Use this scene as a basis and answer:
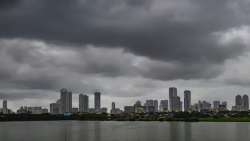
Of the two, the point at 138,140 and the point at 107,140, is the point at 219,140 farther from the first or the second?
the point at 107,140

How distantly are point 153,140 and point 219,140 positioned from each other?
556 inches

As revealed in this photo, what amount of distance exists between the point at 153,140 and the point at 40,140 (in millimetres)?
25153

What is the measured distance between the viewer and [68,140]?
3802 inches

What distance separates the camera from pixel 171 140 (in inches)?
3720

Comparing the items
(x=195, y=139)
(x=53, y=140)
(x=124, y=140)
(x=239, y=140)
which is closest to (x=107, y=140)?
(x=124, y=140)

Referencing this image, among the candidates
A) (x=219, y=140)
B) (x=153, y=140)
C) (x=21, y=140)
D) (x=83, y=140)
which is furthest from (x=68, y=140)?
(x=219, y=140)

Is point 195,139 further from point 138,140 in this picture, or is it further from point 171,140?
point 138,140

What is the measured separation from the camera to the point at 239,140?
93.1m

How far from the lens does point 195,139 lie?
3718 inches

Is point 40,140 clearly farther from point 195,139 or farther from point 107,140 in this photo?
point 195,139

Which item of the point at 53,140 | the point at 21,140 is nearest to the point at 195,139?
the point at 53,140

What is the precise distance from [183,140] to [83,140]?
73.9 ft

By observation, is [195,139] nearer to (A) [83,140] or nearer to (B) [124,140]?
(B) [124,140]

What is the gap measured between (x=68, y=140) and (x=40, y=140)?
620 centimetres
